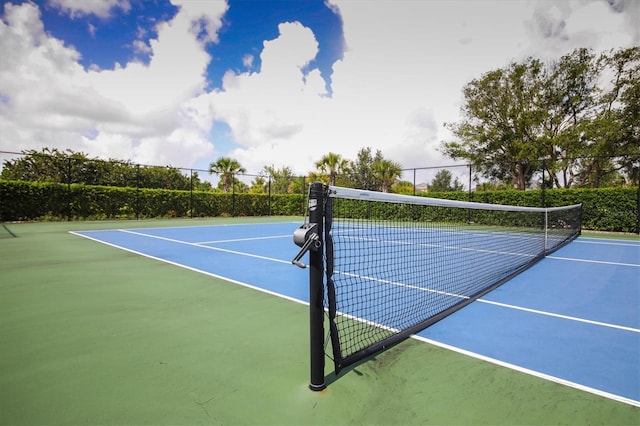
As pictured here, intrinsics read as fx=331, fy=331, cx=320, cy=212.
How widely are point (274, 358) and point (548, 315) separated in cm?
316

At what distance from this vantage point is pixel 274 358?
8.75 feet

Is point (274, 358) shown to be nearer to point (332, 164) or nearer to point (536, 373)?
point (536, 373)

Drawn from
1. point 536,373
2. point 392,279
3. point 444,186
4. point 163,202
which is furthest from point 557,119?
point 163,202

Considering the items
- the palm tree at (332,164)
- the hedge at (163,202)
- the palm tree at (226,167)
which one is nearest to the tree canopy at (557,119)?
the hedge at (163,202)

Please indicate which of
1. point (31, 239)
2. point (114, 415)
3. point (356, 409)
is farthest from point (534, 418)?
point (31, 239)

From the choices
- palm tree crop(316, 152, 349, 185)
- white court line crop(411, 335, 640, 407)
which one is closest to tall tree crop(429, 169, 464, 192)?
palm tree crop(316, 152, 349, 185)

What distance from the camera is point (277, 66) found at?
22.4 m

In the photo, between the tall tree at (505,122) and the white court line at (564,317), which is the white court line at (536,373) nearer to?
the white court line at (564,317)

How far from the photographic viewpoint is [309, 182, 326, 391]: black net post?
2148 mm

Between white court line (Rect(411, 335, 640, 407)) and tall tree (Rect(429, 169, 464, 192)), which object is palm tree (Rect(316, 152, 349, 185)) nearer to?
tall tree (Rect(429, 169, 464, 192))

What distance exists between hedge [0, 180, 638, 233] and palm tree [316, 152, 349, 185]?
14.1 metres

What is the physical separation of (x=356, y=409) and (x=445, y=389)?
2.18ft

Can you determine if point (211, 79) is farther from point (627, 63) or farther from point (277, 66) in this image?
point (627, 63)

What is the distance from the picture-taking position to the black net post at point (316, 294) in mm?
2148
